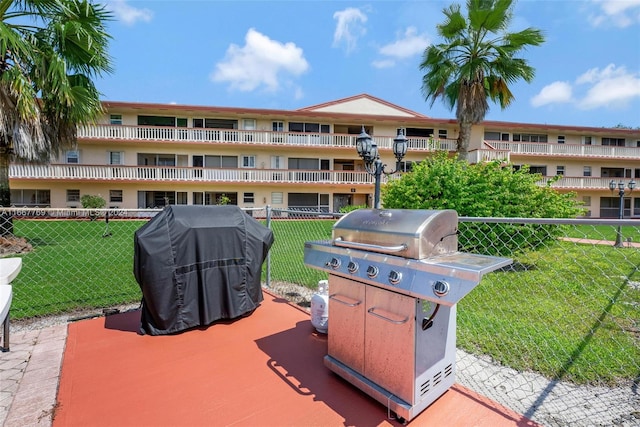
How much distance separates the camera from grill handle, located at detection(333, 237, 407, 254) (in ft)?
6.66

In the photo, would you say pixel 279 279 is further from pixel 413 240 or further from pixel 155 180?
pixel 155 180

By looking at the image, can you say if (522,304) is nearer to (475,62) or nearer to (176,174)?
(475,62)

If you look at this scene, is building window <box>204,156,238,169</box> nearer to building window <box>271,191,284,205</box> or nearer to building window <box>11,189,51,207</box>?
building window <box>271,191,284,205</box>

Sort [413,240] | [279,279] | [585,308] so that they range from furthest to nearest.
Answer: [279,279] < [585,308] < [413,240]

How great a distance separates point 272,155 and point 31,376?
69.8 ft

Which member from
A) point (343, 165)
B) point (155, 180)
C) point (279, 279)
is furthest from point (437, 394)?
point (343, 165)

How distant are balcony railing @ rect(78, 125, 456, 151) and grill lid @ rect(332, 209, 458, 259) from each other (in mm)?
17801

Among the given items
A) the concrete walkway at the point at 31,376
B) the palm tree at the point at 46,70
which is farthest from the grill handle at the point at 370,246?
the palm tree at the point at 46,70

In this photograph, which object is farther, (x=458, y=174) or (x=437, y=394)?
(x=458, y=174)

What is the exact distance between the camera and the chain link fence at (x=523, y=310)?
8.06ft

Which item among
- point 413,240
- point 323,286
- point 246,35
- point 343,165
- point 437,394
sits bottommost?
point 437,394

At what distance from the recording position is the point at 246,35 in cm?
1462

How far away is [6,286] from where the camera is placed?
2.31m

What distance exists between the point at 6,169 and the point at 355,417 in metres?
12.1
